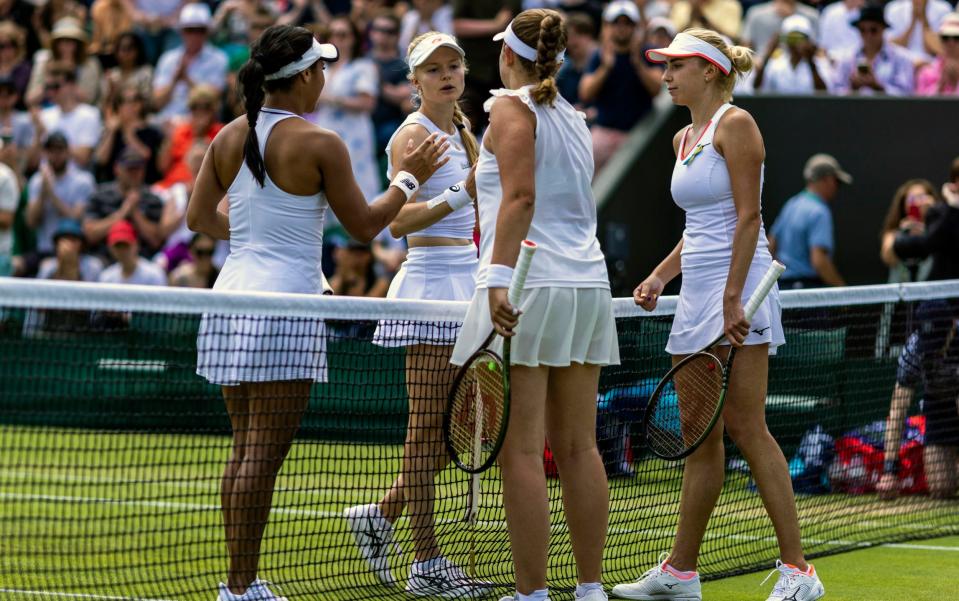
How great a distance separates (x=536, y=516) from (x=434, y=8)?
402 inches

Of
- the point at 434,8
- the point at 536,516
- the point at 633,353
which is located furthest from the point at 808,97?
the point at 536,516

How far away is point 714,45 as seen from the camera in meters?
5.76

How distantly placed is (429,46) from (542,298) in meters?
1.56

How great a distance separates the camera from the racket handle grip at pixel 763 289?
17.7 ft

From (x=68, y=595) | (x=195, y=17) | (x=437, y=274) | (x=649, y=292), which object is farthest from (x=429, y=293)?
(x=195, y=17)

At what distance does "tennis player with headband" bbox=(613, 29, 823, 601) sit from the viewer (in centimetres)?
557

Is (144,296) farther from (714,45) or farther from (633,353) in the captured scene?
(633,353)

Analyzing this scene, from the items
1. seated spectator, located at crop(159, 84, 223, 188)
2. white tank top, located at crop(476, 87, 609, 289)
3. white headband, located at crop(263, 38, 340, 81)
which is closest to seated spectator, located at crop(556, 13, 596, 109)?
seated spectator, located at crop(159, 84, 223, 188)

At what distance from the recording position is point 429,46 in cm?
614

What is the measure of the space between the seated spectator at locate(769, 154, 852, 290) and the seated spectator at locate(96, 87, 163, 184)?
6238 millimetres

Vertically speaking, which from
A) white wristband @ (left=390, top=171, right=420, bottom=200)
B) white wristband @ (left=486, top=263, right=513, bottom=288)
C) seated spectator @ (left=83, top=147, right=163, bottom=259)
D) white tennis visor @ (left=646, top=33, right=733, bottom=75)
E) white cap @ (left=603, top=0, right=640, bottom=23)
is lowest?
seated spectator @ (left=83, top=147, right=163, bottom=259)

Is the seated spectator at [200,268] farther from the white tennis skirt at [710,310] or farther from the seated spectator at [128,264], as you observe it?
the white tennis skirt at [710,310]

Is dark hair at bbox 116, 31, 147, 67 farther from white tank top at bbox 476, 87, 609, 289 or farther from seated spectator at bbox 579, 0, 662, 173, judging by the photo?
white tank top at bbox 476, 87, 609, 289

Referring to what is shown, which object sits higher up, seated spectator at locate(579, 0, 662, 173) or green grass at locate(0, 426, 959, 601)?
seated spectator at locate(579, 0, 662, 173)
